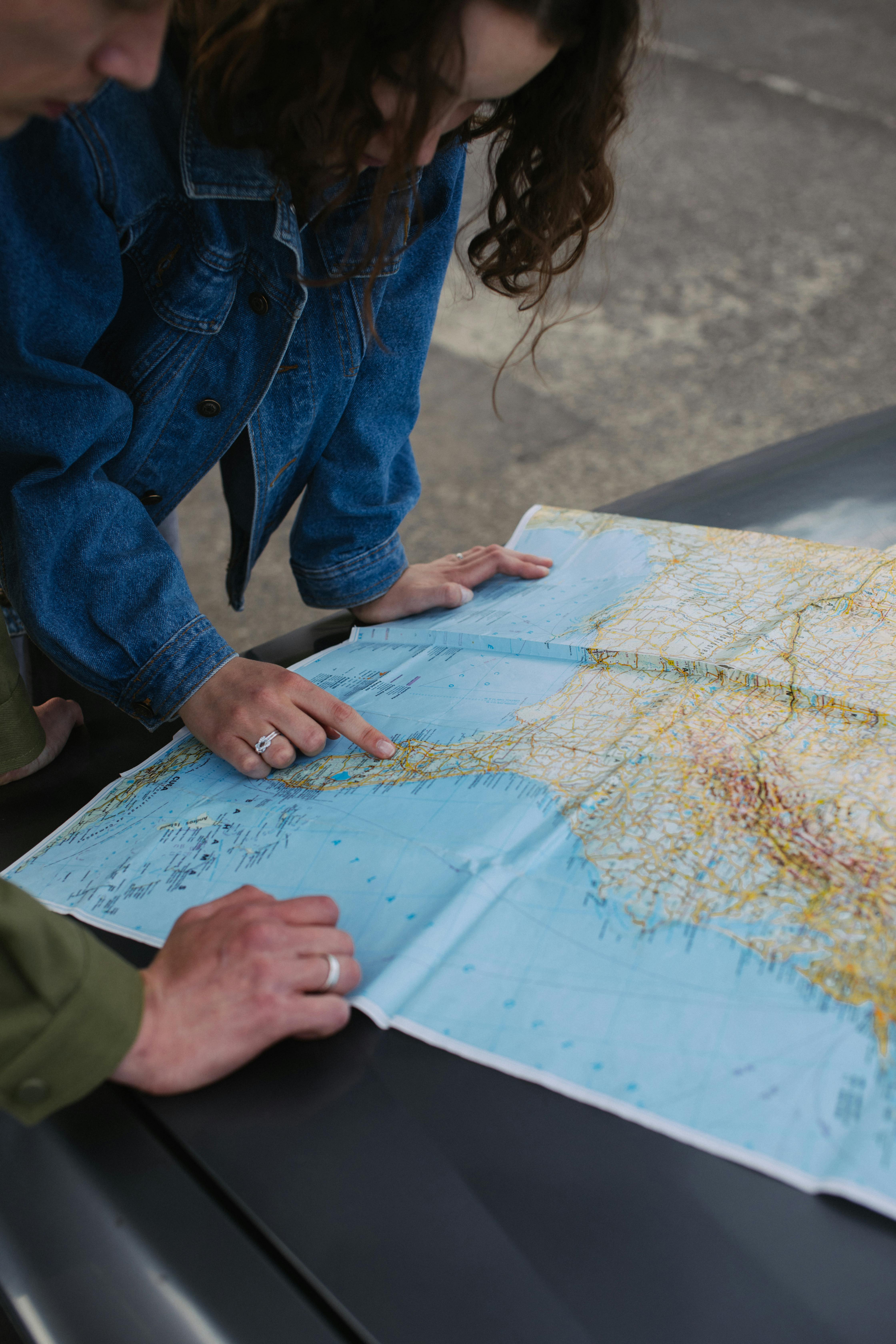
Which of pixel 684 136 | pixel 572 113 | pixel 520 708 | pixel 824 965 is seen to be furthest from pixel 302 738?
pixel 684 136

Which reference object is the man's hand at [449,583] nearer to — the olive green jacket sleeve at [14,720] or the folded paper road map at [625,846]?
the folded paper road map at [625,846]

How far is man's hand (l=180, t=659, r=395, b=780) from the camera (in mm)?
779

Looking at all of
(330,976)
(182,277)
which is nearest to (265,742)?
(330,976)

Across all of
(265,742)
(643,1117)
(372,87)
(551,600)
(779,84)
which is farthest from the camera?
(779,84)

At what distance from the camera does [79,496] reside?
0.80m

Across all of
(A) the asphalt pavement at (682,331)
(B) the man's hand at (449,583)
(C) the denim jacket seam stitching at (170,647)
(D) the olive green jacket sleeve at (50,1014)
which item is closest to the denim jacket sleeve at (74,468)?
(C) the denim jacket seam stitching at (170,647)

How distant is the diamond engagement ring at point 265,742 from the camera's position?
0.78 meters

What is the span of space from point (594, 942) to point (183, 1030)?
228mm

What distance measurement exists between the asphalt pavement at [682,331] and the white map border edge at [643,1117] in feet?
4.43

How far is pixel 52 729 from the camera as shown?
2.86 ft

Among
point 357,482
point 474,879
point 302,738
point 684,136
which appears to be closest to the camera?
point 474,879

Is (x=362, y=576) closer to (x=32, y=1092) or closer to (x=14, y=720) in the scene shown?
(x=14, y=720)

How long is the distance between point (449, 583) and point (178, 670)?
1.00 feet

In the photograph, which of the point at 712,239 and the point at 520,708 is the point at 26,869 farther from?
the point at 712,239
